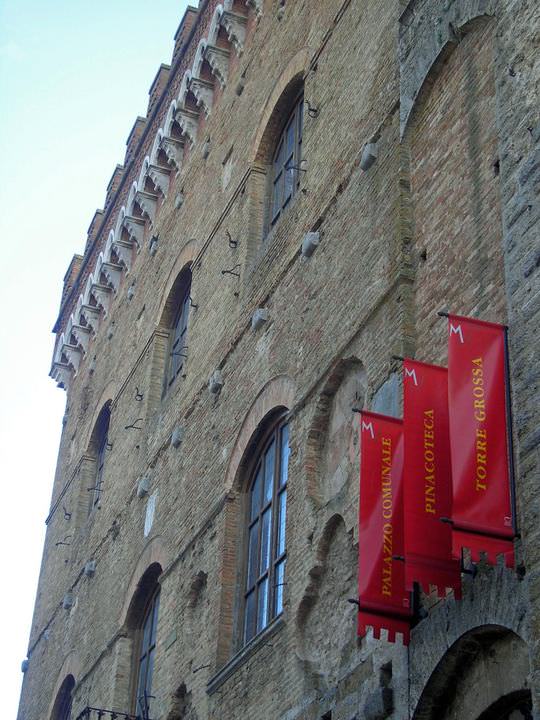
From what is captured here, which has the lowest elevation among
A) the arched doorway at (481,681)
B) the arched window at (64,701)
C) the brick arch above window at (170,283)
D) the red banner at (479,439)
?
the arched doorway at (481,681)

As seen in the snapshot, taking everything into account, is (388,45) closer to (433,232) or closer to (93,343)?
(433,232)

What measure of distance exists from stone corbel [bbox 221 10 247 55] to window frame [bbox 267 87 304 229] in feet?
7.41

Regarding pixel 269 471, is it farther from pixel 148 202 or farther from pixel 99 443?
pixel 99 443

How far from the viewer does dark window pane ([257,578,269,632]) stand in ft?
35.3

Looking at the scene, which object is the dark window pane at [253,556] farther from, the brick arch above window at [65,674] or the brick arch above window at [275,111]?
the brick arch above window at [65,674]

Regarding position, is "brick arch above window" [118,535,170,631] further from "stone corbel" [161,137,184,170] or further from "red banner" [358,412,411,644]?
"stone corbel" [161,137,184,170]

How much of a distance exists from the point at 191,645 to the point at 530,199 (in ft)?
19.3

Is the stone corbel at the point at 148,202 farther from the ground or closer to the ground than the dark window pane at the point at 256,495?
farther from the ground

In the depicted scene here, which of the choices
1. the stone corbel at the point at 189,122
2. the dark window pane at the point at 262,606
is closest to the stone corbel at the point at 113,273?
the stone corbel at the point at 189,122

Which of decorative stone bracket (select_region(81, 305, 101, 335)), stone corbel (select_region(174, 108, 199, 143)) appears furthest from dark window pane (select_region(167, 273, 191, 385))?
decorative stone bracket (select_region(81, 305, 101, 335))

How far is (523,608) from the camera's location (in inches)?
268

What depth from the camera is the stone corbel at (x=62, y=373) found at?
21.9 m

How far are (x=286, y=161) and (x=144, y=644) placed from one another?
507 cm

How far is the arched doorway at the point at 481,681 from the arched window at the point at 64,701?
9477 millimetres
